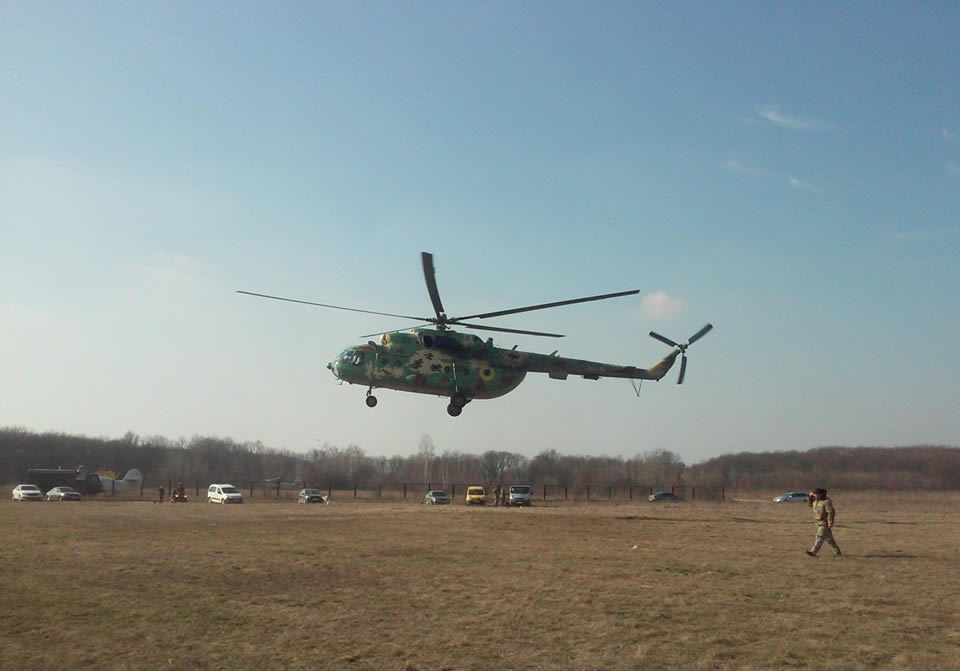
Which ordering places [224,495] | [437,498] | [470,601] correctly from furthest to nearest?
[437,498], [224,495], [470,601]

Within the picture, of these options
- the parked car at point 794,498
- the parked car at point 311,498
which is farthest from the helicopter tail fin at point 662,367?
the parked car at point 794,498

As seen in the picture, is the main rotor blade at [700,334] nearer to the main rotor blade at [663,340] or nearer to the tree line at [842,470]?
the main rotor blade at [663,340]

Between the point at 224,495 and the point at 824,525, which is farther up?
the point at 824,525

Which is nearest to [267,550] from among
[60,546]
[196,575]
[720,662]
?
[196,575]

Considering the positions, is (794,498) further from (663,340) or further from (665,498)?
(663,340)

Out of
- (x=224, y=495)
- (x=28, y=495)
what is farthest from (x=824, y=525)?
(x=28, y=495)

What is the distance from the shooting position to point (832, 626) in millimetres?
12031

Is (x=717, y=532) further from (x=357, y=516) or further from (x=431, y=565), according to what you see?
(x=357, y=516)

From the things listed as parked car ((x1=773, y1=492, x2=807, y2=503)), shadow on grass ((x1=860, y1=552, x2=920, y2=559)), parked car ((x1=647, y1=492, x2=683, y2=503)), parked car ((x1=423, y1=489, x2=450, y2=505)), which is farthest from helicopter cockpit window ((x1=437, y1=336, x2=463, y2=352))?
parked car ((x1=773, y1=492, x2=807, y2=503))

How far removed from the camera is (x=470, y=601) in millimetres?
14203

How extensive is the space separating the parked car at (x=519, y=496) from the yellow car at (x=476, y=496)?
1.74 metres

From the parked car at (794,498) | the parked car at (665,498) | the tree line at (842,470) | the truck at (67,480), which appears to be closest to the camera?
the parked car at (665,498)

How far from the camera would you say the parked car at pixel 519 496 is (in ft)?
175

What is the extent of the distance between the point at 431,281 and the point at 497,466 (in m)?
97.2
